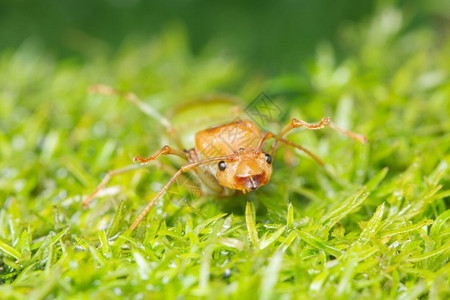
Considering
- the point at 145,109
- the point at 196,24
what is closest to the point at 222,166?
the point at 145,109

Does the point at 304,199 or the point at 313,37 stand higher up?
the point at 313,37

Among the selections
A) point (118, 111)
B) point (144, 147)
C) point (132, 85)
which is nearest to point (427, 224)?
point (144, 147)

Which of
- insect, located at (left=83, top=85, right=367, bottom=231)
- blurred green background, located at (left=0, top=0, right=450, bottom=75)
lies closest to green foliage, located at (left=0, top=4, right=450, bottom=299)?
insect, located at (left=83, top=85, right=367, bottom=231)

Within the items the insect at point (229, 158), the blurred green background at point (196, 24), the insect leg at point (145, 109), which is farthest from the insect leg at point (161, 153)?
the blurred green background at point (196, 24)

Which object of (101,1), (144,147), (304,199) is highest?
(101,1)

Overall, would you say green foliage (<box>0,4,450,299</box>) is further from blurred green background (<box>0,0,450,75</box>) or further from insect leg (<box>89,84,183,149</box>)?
blurred green background (<box>0,0,450,75</box>)

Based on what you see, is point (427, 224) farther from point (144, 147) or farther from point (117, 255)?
point (144, 147)

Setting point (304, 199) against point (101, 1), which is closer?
point (304, 199)
